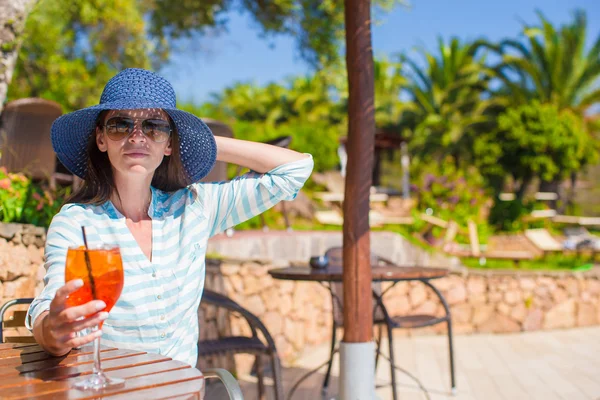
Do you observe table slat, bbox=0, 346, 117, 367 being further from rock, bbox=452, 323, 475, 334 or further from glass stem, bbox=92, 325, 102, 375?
rock, bbox=452, 323, 475, 334

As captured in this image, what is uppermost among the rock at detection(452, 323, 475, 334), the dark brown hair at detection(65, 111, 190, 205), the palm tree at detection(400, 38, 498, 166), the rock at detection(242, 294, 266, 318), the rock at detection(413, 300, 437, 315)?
the palm tree at detection(400, 38, 498, 166)

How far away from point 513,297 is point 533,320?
360mm

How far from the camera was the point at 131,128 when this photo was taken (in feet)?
5.47

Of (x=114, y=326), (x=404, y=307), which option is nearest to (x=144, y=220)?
(x=114, y=326)

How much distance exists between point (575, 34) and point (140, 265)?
26.3 metres

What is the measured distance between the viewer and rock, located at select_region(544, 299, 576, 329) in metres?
7.35

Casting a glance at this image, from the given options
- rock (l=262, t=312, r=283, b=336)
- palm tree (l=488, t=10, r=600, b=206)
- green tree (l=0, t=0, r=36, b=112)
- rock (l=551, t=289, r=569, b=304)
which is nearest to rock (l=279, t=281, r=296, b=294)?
rock (l=262, t=312, r=283, b=336)

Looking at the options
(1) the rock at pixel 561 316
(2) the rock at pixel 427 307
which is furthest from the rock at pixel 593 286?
(2) the rock at pixel 427 307

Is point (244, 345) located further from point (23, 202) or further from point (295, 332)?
point (295, 332)

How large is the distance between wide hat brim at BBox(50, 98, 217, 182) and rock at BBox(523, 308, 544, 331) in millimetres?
6103

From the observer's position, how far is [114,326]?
162 cm

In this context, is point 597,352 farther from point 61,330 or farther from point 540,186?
point 540,186

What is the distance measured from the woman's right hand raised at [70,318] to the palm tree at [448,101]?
27.0 metres

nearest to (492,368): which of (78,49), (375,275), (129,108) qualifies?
(375,275)
